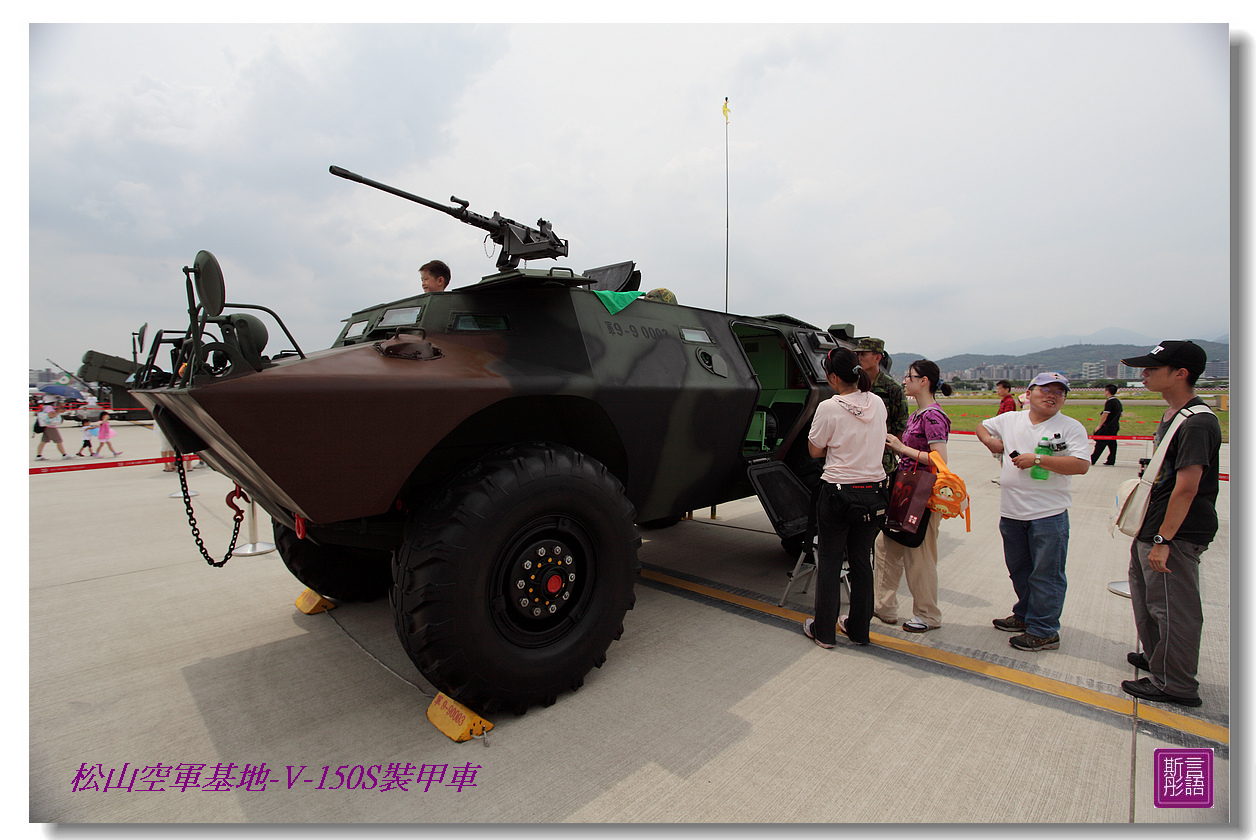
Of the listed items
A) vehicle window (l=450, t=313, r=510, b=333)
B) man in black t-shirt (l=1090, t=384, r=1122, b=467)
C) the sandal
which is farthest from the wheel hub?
man in black t-shirt (l=1090, t=384, r=1122, b=467)

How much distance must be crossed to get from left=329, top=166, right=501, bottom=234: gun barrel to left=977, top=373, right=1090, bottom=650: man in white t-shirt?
12.1ft

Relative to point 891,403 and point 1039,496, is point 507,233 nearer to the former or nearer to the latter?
point 891,403

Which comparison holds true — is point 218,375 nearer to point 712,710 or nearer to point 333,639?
point 333,639

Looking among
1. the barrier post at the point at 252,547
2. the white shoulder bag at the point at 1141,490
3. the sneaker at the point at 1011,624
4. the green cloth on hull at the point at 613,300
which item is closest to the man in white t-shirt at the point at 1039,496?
the sneaker at the point at 1011,624

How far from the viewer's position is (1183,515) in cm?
274

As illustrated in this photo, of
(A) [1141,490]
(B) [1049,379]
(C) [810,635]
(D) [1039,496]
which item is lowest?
(C) [810,635]

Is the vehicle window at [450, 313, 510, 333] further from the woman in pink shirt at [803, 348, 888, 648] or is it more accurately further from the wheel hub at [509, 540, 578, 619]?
the woman in pink shirt at [803, 348, 888, 648]

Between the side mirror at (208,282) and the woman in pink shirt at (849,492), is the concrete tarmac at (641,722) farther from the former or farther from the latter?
the side mirror at (208,282)

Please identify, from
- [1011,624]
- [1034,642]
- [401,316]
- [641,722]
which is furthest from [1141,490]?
[401,316]

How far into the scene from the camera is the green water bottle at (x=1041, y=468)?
10.9 ft

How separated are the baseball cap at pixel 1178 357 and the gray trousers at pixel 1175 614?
826 mm

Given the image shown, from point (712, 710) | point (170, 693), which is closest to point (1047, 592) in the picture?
point (712, 710)

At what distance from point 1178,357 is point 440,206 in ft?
14.4

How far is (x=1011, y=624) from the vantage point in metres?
3.77
